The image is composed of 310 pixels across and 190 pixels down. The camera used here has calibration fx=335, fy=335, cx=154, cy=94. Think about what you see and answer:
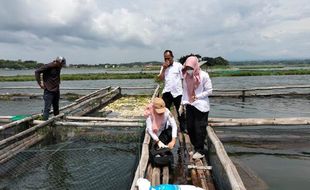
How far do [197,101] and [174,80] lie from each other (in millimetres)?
1536

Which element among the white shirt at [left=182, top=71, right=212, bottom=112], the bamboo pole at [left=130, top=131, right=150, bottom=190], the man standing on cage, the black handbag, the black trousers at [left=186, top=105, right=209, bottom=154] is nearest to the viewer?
the bamboo pole at [left=130, top=131, right=150, bottom=190]

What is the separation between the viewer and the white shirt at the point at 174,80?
628 cm

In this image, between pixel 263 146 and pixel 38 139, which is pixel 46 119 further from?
pixel 263 146

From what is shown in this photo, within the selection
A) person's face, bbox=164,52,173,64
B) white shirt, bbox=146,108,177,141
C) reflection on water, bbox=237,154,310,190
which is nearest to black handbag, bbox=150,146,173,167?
white shirt, bbox=146,108,177,141

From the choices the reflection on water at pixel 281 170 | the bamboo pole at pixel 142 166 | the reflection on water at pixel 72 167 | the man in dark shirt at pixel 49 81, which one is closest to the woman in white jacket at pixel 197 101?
the bamboo pole at pixel 142 166

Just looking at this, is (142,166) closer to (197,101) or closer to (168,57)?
(197,101)

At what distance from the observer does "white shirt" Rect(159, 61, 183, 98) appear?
628 cm

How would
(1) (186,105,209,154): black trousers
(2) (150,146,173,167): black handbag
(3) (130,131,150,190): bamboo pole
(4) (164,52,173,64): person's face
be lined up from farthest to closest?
(4) (164,52,173,64): person's face, (1) (186,105,209,154): black trousers, (2) (150,146,173,167): black handbag, (3) (130,131,150,190): bamboo pole

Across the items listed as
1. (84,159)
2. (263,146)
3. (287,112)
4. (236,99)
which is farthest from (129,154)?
(236,99)

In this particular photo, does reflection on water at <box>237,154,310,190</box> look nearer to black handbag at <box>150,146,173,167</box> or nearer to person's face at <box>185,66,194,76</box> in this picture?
black handbag at <box>150,146,173,167</box>

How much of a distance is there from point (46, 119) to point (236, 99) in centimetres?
1055

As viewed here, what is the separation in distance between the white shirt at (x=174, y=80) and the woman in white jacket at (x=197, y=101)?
1249 mm

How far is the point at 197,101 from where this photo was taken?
479 cm

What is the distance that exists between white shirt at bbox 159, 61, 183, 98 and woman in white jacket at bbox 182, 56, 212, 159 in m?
1.25
